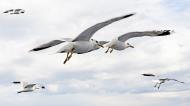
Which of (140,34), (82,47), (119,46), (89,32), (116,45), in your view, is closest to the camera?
(82,47)

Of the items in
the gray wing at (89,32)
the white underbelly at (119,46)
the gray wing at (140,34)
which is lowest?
the white underbelly at (119,46)

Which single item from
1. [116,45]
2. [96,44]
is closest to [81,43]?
[96,44]

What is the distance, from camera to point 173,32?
54.8 meters

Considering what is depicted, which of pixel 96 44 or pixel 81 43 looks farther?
pixel 96 44

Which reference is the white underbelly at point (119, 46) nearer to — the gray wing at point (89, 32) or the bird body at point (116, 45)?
the bird body at point (116, 45)

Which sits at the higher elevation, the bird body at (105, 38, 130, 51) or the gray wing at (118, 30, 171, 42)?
the gray wing at (118, 30, 171, 42)

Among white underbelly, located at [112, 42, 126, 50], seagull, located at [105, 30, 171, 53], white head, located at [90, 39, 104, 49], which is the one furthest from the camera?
white underbelly, located at [112, 42, 126, 50]

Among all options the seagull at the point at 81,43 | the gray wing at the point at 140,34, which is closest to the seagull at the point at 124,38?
the gray wing at the point at 140,34

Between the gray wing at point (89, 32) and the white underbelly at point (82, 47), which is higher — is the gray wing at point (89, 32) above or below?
above

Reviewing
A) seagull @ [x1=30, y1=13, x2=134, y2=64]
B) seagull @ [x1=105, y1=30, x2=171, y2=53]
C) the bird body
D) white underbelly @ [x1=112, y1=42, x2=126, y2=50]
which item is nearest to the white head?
seagull @ [x1=30, y1=13, x2=134, y2=64]

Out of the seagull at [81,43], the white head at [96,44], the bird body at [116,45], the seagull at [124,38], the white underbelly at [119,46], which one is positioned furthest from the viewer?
the white underbelly at [119,46]

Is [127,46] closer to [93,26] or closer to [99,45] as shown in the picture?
[99,45]

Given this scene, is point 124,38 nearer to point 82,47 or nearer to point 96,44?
point 96,44

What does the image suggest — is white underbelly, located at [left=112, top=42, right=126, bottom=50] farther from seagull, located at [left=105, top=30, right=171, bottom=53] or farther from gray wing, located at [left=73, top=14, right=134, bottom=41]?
gray wing, located at [left=73, top=14, right=134, bottom=41]
